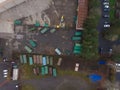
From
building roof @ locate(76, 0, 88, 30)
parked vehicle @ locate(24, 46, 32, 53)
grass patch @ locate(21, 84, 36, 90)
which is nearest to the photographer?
→ building roof @ locate(76, 0, 88, 30)

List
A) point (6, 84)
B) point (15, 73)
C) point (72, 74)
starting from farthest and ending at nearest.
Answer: point (72, 74) → point (6, 84) → point (15, 73)

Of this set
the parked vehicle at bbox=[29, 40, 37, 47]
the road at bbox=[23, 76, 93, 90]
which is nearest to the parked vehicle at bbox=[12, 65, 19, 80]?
the road at bbox=[23, 76, 93, 90]

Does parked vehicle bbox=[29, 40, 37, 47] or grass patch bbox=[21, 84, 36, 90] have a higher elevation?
parked vehicle bbox=[29, 40, 37, 47]

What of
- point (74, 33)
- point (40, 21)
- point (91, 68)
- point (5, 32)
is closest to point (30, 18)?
point (40, 21)

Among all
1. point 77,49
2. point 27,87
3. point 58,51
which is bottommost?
point 27,87

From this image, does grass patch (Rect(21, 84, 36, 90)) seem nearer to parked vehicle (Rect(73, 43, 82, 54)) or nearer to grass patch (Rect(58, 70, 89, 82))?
grass patch (Rect(58, 70, 89, 82))

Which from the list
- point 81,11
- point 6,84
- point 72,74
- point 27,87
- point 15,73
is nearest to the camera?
point 81,11

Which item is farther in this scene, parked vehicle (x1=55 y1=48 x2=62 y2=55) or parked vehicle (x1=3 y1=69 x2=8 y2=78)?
parked vehicle (x1=55 y1=48 x2=62 y2=55)

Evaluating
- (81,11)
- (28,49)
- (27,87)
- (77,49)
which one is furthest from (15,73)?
(81,11)

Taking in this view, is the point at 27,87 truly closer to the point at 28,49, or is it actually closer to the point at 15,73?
the point at 15,73

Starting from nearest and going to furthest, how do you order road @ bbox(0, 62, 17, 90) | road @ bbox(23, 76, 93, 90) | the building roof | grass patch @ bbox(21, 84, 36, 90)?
the building roof → road @ bbox(0, 62, 17, 90) → grass patch @ bbox(21, 84, 36, 90) → road @ bbox(23, 76, 93, 90)

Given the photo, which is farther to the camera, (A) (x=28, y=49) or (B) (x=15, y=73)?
(B) (x=15, y=73)

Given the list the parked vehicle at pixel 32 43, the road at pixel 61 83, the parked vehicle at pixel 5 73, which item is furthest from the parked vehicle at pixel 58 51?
the parked vehicle at pixel 5 73
